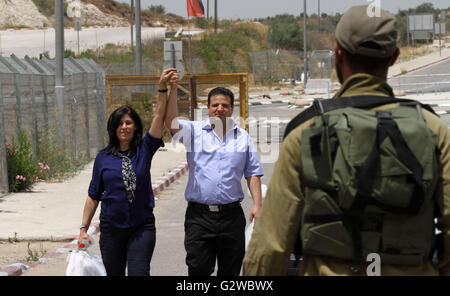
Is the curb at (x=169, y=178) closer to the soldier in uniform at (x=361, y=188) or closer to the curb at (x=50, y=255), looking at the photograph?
the curb at (x=50, y=255)

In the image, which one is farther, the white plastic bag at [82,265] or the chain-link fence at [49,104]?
the chain-link fence at [49,104]

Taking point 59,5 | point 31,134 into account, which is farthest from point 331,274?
point 59,5

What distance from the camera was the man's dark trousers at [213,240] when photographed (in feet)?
19.1

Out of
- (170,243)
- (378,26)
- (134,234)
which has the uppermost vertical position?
(378,26)

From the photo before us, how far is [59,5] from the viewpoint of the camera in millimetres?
16953

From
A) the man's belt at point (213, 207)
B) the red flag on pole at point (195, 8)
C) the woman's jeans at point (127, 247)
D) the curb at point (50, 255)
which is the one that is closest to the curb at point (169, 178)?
the curb at point (50, 255)

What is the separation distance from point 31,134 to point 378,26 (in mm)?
13434

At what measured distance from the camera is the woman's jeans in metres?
5.70

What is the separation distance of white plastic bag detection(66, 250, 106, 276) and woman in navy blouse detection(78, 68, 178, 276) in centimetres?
68

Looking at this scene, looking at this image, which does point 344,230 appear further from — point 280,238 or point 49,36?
point 49,36

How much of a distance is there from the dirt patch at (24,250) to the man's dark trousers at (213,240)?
134 inches

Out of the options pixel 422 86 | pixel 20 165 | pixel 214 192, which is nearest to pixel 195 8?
pixel 20 165

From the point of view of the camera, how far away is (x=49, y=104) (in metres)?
17.0

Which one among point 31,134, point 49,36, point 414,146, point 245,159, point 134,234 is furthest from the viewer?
point 49,36
